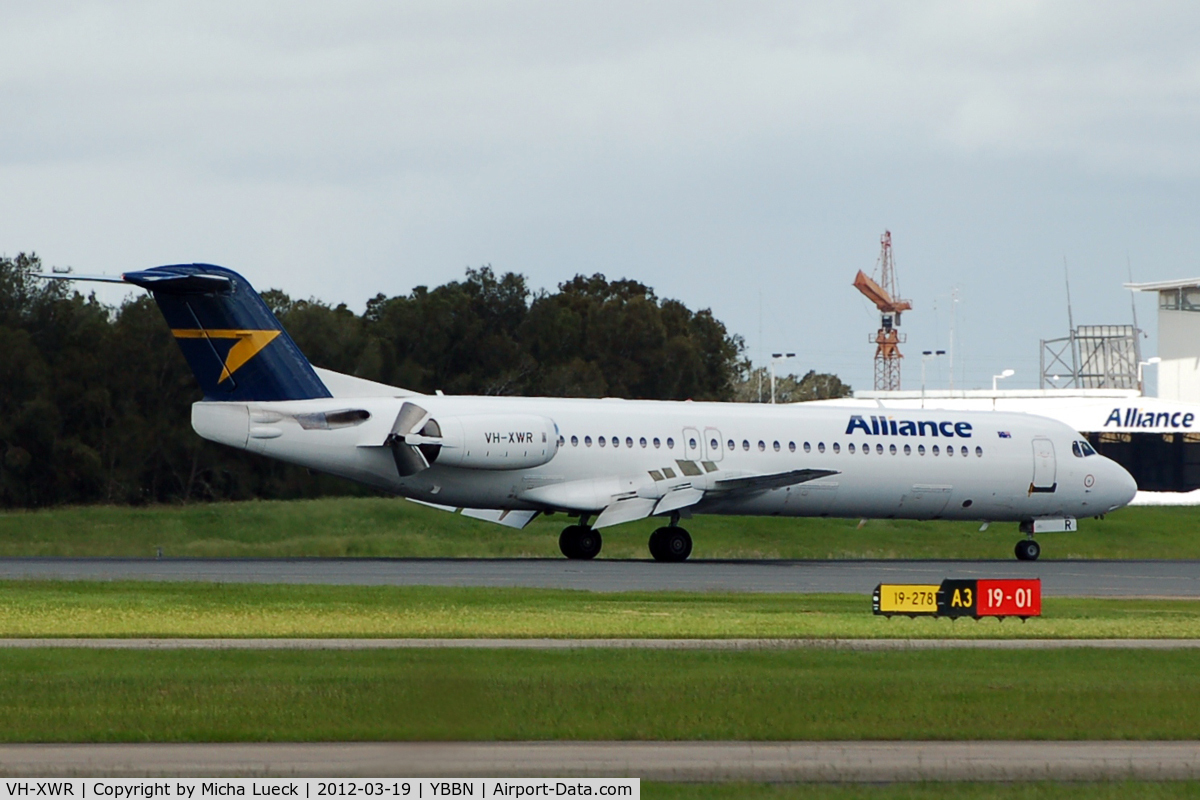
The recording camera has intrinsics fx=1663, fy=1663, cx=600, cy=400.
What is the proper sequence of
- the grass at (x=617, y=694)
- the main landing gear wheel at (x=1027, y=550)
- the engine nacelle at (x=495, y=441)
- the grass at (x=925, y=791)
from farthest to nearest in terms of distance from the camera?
1. the main landing gear wheel at (x=1027, y=550)
2. the engine nacelle at (x=495, y=441)
3. the grass at (x=617, y=694)
4. the grass at (x=925, y=791)

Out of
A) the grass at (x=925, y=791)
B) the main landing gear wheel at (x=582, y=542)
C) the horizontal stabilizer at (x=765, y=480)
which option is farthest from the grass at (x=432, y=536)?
the grass at (x=925, y=791)

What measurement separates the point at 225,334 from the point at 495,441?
621 centimetres

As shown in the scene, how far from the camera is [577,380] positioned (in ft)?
243

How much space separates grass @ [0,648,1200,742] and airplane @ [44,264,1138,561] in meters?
18.4

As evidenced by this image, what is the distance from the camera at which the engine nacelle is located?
36.2m

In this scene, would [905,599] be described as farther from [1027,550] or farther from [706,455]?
[1027,550]

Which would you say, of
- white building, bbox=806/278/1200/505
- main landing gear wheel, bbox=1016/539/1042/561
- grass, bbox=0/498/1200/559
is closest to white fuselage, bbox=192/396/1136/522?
main landing gear wheel, bbox=1016/539/1042/561

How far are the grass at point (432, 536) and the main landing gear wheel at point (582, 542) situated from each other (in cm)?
530

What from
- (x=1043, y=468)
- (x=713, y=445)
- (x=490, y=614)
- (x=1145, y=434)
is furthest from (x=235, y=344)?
(x=1145, y=434)

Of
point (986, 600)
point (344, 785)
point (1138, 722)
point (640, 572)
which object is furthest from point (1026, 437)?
point (344, 785)

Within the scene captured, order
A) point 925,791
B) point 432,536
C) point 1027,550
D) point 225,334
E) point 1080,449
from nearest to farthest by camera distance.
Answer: point 925,791 < point 225,334 < point 1027,550 < point 1080,449 < point 432,536

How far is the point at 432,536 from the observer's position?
47.6 m

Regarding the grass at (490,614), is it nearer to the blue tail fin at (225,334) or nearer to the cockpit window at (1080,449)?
the blue tail fin at (225,334)

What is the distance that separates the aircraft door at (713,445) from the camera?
39250mm
